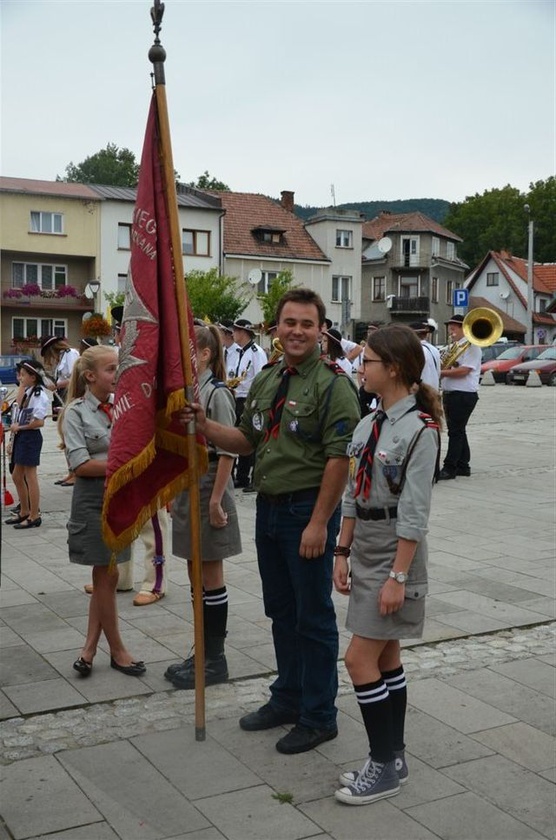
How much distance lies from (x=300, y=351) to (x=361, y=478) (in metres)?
0.73

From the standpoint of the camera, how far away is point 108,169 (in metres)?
88.1

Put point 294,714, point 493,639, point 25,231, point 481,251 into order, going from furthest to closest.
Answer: point 481,251, point 25,231, point 493,639, point 294,714

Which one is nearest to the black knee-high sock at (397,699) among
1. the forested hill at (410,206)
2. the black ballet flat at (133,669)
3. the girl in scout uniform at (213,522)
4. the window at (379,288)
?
the girl in scout uniform at (213,522)

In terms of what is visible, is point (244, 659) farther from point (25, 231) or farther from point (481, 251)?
point (481, 251)

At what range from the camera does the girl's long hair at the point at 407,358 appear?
13.0 feet

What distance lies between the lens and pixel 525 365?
38.2 meters

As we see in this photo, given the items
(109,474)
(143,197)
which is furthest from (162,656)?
(143,197)

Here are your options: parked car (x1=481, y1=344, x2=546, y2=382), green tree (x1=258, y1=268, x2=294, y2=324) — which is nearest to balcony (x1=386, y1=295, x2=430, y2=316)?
green tree (x1=258, y1=268, x2=294, y2=324)

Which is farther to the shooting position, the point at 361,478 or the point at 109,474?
the point at 109,474

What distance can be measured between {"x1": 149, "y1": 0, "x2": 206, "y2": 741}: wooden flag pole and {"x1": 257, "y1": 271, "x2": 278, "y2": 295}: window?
168 ft

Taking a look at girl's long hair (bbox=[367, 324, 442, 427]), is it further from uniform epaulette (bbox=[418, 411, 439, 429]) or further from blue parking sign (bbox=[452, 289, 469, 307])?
blue parking sign (bbox=[452, 289, 469, 307])

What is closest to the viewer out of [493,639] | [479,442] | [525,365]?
[493,639]

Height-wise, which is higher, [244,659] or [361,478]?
[361,478]

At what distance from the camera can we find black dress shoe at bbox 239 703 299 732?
15.3ft
